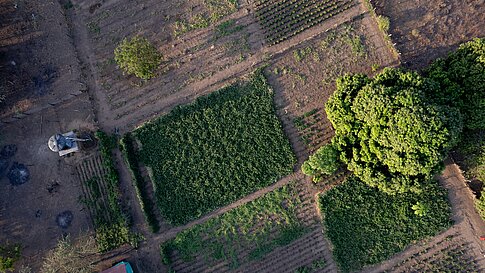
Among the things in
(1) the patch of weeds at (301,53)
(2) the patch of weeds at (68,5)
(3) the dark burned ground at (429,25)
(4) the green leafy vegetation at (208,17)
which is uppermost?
(2) the patch of weeds at (68,5)

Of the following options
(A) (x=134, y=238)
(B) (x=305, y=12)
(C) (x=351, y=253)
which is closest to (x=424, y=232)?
(C) (x=351, y=253)

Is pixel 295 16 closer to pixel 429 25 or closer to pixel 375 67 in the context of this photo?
pixel 375 67

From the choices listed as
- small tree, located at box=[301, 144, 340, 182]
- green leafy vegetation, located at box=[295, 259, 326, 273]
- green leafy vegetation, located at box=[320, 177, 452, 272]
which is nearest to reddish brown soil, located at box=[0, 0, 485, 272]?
small tree, located at box=[301, 144, 340, 182]

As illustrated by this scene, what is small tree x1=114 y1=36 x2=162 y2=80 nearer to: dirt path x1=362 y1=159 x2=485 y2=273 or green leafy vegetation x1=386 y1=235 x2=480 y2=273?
dirt path x1=362 y1=159 x2=485 y2=273

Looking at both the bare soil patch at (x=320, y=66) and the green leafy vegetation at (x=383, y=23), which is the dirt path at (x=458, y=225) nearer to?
the bare soil patch at (x=320, y=66)

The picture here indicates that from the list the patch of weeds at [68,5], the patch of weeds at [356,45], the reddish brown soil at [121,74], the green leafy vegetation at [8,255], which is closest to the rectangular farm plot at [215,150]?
the reddish brown soil at [121,74]

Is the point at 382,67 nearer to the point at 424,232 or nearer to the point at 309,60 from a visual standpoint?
the point at 309,60
